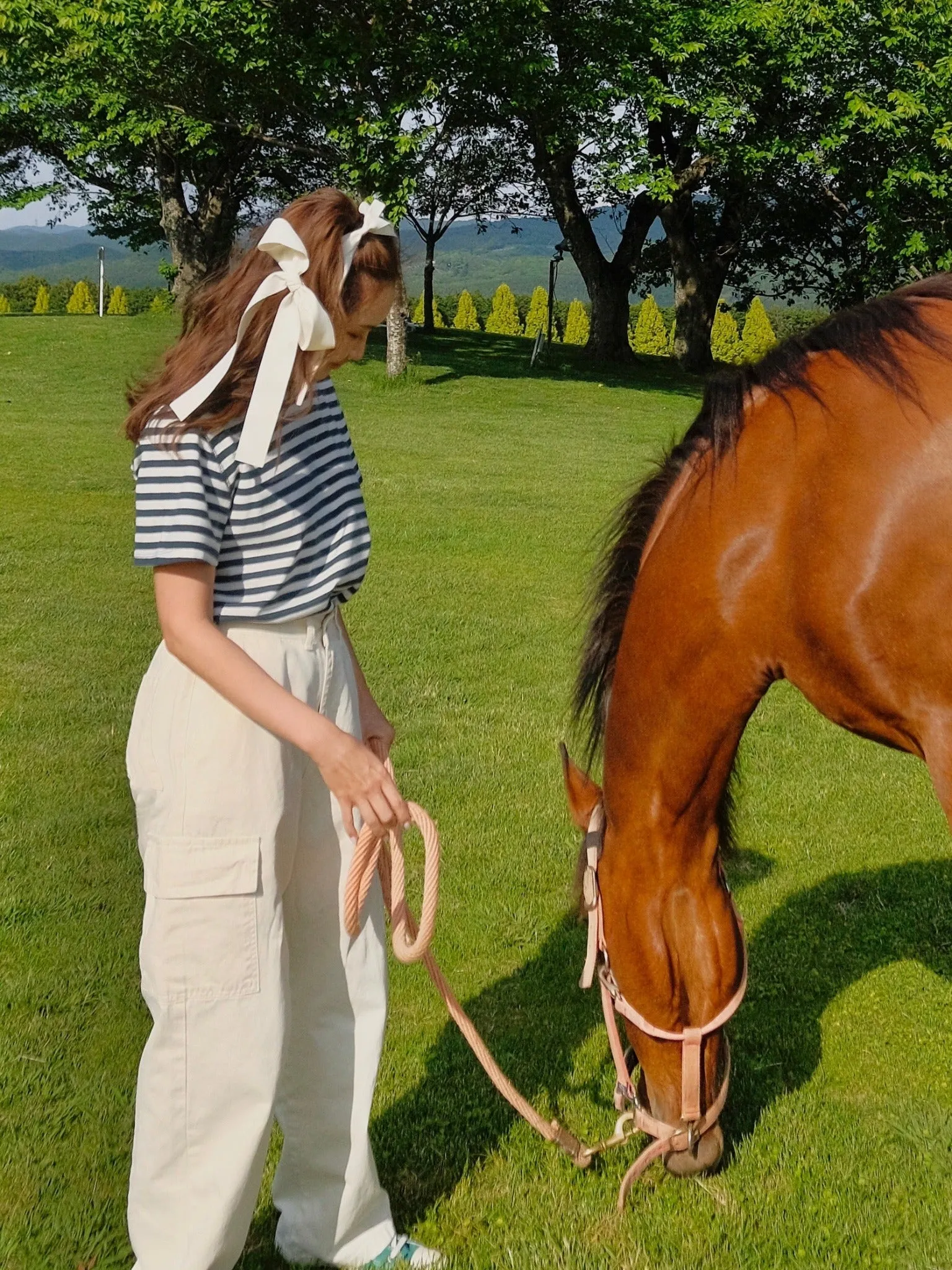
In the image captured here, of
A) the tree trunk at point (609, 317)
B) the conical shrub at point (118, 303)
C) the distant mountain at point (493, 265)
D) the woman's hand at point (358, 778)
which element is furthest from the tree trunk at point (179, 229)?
the woman's hand at point (358, 778)

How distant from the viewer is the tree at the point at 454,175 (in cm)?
1941

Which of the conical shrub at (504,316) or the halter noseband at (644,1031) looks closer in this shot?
the halter noseband at (644,1031)

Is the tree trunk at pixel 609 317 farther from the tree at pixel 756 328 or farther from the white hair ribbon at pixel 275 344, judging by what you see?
the white hair ribbon at pixel 275 344

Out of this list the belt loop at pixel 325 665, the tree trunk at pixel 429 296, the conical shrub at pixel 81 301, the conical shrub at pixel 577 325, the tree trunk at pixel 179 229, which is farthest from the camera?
the conical shrub at pixel 81 301

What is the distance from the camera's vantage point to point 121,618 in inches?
278

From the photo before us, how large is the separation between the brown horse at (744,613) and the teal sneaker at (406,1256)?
55 cm

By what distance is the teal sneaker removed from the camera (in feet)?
7.47

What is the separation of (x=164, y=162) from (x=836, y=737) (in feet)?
73.0

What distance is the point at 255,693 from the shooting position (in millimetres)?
1792

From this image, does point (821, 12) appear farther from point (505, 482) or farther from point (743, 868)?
point (743, 868)

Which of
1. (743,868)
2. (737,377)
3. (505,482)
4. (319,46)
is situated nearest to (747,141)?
(319,46)

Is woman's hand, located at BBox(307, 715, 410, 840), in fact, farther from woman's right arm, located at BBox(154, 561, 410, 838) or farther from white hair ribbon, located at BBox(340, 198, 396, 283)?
white hair ribbon, located at BBox(340, 198, 396, 283)

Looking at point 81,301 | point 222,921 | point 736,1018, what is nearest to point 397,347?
point 736,1018

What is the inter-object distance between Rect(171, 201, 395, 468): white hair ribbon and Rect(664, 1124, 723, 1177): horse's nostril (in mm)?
1754
